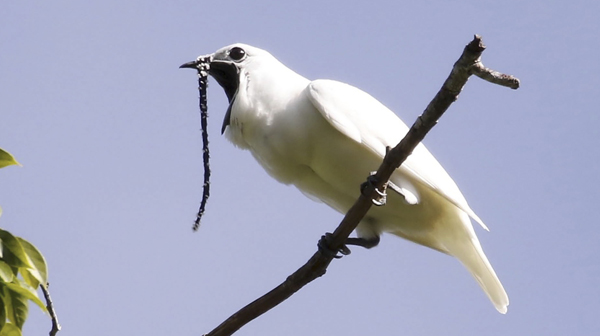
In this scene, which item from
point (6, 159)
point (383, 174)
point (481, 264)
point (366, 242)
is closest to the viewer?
point (6, 159)

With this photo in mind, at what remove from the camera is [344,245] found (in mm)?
4035

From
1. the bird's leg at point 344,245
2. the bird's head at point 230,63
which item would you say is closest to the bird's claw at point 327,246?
the bird's leg at point 344,245

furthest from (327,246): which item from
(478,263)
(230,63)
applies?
(230,63)

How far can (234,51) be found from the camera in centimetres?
524

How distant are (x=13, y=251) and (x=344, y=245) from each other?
6.51 ft

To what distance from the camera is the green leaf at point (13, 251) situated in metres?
2.39

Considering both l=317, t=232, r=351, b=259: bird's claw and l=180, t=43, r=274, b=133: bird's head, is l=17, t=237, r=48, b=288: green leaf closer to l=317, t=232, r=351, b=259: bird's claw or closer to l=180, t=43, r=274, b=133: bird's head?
l=317, t=232, r=351, b=259: bird's claw

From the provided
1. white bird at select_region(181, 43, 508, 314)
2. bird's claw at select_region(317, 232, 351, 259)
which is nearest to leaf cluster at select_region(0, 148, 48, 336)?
bird's claw at select_region(317, 232, 351, 259)

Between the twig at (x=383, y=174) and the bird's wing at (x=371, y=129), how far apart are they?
0.72m

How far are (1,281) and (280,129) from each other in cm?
231

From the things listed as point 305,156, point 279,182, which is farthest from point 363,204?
point 279,182

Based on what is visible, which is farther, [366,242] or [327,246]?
[366,242]

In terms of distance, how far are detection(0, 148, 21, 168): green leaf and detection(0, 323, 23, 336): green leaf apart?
0.50 meters

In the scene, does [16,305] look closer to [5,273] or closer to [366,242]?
[5,273]
